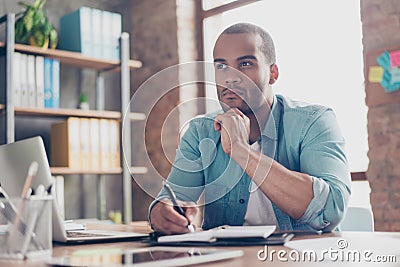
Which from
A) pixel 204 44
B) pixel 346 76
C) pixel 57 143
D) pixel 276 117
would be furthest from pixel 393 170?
pixel 57 143

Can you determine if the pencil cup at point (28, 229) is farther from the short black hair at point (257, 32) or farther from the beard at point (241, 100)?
the short black hair at point (257, 32)

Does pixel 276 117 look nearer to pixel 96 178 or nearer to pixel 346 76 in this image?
pixel 346 76

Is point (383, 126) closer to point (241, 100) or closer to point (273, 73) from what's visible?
point (273, 73)

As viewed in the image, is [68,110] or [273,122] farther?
[68,110]

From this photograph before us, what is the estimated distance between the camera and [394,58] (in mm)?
2637

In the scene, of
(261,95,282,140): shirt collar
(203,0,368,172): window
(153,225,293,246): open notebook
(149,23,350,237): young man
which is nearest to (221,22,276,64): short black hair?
(149,23,350,237): young man

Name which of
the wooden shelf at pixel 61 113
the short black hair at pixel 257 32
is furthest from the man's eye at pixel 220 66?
the wooden shelf at pixel 61 113

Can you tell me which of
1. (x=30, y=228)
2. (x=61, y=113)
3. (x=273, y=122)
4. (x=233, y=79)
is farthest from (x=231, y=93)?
(x=61, y=113)

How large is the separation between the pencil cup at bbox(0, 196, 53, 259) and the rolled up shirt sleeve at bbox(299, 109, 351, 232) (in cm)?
69

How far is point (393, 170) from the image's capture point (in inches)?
103

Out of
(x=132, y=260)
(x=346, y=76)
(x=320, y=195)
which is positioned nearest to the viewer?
(x=132, y=260)

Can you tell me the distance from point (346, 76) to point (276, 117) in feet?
4.56

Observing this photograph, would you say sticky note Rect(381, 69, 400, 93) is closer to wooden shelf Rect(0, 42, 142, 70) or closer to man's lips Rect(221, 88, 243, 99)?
man's lips Rect(221, 88, 243, 99)

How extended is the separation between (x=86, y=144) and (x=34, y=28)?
726mm
